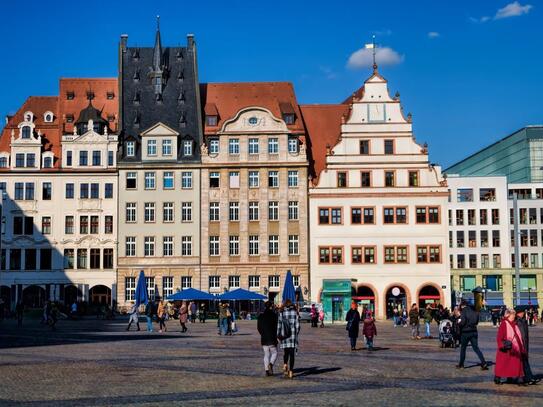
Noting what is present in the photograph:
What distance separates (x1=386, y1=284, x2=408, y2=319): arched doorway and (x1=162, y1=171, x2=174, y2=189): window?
63.7ft

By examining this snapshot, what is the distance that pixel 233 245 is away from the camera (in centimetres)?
7225

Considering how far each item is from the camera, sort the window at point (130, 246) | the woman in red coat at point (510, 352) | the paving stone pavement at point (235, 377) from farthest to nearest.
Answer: the window at point (130, 246) → the woman in red coat at point (510, 352) → the paving stone pavement at point (235, 377)

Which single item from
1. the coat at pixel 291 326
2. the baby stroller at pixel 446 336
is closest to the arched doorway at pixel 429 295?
the baby stroller at pixel 446 336

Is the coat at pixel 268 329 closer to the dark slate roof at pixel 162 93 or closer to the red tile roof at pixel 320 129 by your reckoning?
the dark slate roof at pixel 162 93

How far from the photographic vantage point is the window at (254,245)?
7200 cm

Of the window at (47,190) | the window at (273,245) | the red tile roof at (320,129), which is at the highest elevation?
the red tile roof at (320,129)

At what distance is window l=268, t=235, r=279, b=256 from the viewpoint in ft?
236

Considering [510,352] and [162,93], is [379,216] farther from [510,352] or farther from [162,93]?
[510,352]

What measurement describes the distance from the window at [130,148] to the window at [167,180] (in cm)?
314

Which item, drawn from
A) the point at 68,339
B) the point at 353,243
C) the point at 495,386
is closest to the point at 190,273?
the point at 353,243

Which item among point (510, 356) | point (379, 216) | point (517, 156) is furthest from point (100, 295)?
point (517, 156)

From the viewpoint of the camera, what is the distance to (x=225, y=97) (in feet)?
255

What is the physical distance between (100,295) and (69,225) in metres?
6.28

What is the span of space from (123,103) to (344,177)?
20.0 m
